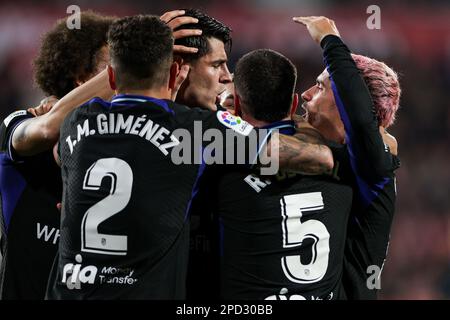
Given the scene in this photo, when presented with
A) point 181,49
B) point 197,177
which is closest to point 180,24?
point 181,49

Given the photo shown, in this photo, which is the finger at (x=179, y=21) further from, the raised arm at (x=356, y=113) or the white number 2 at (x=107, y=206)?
the white number 2 at (x=107, y=206)

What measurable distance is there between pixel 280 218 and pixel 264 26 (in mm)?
9772

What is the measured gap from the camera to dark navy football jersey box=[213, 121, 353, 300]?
3.70 m

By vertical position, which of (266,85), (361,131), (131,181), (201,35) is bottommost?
(131,181)

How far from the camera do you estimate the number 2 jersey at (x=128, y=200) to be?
11.2ft

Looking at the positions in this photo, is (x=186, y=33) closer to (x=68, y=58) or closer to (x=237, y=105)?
(x=237, y=105)

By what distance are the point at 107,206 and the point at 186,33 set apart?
3.78 ft

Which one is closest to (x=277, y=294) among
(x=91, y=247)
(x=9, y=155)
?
(x=91, y=247)

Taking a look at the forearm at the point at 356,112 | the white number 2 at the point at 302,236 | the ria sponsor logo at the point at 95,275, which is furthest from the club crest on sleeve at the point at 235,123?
the ria sponsor logo at the point at 95,275

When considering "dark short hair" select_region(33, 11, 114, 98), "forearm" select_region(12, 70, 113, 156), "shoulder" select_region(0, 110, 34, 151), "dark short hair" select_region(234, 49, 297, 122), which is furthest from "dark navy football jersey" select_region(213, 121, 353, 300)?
"dark short hair" select_region(33, 11, 114, 98)

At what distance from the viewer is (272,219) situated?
370 cm

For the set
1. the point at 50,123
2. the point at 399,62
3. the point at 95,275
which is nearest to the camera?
the point at 95,275
